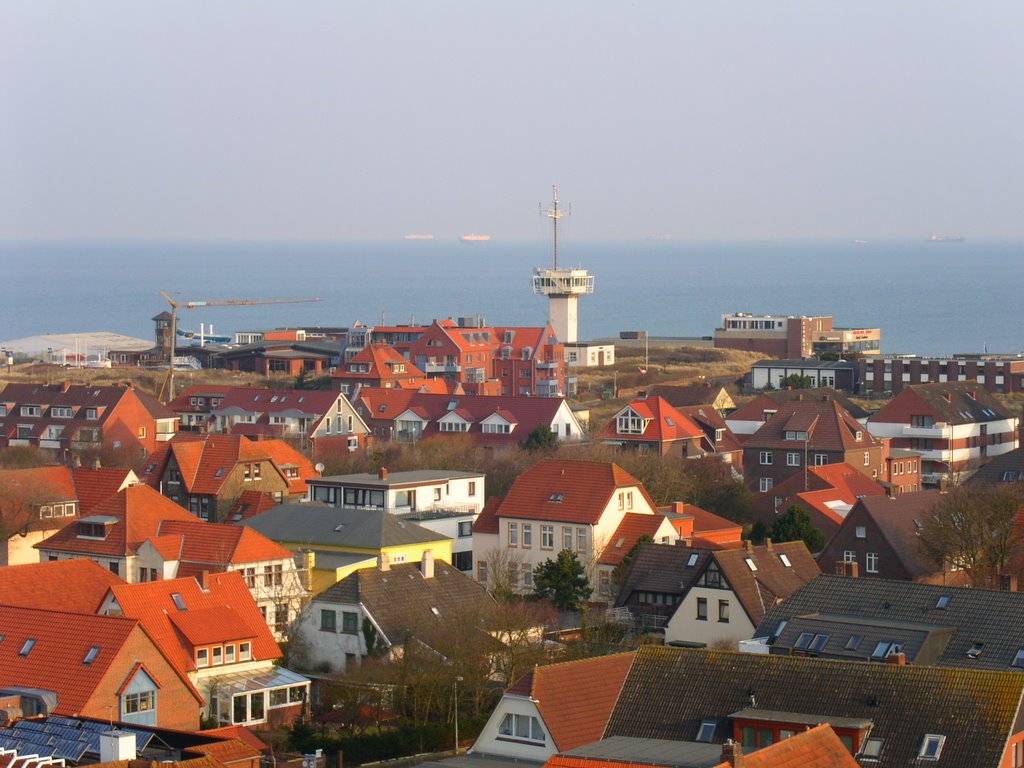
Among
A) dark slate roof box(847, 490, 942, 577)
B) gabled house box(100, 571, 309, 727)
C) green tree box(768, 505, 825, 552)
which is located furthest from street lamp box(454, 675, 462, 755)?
green tree box(768, 505, 825, 552)

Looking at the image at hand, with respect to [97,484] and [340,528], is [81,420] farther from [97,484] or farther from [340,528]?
[340,528]

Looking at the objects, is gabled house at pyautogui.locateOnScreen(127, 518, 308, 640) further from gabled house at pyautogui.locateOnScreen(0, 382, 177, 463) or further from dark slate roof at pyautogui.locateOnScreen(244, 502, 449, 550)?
gabled house at pyautogui.locateOnScreen(0, 382, 177, 463)

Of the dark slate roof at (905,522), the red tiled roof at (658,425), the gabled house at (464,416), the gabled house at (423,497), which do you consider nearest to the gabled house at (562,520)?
the gabled house at (423,497)

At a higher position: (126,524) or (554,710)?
(554,710)

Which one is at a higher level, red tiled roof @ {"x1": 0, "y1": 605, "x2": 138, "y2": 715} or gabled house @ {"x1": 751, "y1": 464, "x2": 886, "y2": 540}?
red tiled roof @ {"x1": 0, "y1": 605, "x2": 138, "y2": 715}

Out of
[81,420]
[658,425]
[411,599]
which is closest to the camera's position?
[411,599]

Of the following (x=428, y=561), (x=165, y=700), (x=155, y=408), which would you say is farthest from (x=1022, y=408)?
(x=165, y=700)

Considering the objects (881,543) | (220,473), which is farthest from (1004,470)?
(220,473)
